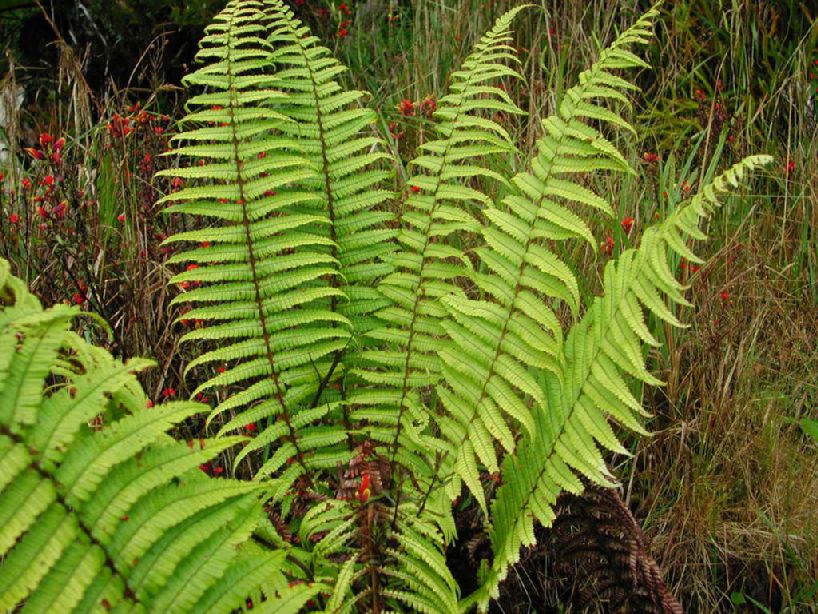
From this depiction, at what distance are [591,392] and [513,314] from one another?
0.77ft

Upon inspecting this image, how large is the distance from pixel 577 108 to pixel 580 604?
1145 mm

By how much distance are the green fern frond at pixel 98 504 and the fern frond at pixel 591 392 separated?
603mm

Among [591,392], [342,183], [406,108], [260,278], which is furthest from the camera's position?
[406,108]

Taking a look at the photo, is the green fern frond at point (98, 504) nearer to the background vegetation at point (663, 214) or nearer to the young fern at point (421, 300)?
the young fern at point (421, 300)

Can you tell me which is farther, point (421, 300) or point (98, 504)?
point (421, 300)

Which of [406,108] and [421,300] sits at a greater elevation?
[406,108]

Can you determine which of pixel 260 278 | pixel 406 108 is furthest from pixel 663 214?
pixel 260 278

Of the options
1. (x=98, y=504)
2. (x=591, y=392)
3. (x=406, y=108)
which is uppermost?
(x=406, y=108)

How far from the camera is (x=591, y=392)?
5.76ft

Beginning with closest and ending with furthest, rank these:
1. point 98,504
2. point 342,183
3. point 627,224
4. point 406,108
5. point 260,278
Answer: point 98,504 → point 260,278 → point 342,183 → point 627,224 → point 406,108

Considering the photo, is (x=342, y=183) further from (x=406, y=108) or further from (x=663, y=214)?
(x=663, y=214)

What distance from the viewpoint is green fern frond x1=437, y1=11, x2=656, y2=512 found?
180cm

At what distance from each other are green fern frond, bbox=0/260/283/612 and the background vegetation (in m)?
0.92

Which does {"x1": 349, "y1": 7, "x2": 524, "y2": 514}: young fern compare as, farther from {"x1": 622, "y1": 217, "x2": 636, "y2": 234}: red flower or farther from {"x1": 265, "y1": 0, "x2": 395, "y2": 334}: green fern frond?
{"x1": 622, "y1": 217, "x2": 636, "y2": 234}: red flower
